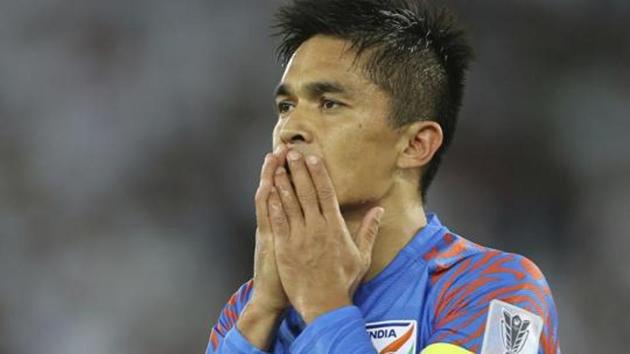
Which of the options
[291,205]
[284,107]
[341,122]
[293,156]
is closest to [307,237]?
[291,205]

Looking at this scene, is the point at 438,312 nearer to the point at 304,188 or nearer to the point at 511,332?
the point at 511,332

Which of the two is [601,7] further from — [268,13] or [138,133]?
[138,133]

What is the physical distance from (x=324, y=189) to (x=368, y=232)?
0.50 ft

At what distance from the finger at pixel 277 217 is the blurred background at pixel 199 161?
10.3 ft

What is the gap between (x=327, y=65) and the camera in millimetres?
2285

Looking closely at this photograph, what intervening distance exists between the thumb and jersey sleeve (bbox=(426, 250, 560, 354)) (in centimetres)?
19

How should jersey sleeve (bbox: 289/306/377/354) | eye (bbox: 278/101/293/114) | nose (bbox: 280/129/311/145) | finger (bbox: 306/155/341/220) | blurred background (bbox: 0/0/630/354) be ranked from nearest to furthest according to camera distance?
jersey sleeve (bbox: 289/306/377/354) → finger (bbox: 306/155/341/220) → nose (bbox: 280/129/311/145) → eye (bbox: 278/101/293/114) → blurred background (bbox: 0/0/630/354)

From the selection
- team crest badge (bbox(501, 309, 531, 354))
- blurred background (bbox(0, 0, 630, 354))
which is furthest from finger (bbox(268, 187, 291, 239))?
blurred background (bbox(0, 0, 630, 354))

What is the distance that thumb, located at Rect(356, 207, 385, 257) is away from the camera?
2.14 meters

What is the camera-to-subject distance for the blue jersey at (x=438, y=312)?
2006mm

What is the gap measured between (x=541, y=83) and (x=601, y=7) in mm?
547

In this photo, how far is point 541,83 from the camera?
5375mm

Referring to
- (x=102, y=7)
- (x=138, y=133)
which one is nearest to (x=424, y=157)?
(x=138, y=133)

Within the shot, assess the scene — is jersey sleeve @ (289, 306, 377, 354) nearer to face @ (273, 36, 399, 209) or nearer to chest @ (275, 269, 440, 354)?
chest @ (275, 269, 440, 354)
